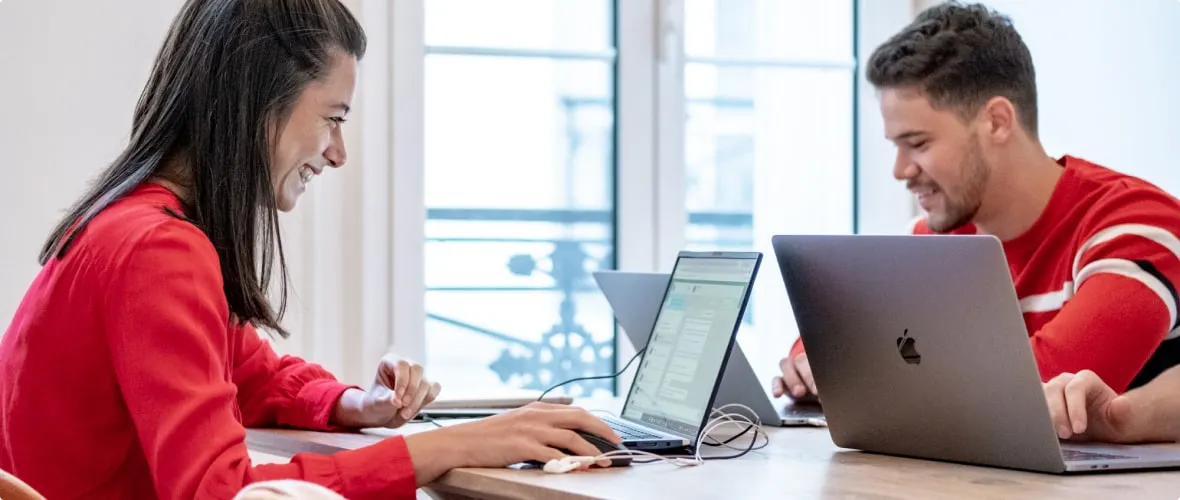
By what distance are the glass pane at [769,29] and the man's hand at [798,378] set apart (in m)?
1.29

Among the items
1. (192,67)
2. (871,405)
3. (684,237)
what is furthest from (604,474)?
(684,237)

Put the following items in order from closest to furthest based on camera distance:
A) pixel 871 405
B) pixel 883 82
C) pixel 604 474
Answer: pixel 604 474, pixel 871 405, pixel 883 82

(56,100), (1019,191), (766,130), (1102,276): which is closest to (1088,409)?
(1102,276)

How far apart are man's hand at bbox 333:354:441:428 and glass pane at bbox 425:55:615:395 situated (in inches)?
45.7

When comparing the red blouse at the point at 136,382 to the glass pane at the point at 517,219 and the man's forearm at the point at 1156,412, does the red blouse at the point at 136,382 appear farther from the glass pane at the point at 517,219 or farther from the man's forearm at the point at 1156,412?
the glass pane at the point at 517,219

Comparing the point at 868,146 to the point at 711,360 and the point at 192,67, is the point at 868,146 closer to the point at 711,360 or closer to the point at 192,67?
the point at 711,360

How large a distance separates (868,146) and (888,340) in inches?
74.9

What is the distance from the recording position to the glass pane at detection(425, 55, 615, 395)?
2.80 metres

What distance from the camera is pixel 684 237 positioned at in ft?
9.61

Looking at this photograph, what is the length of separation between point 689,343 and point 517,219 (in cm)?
149

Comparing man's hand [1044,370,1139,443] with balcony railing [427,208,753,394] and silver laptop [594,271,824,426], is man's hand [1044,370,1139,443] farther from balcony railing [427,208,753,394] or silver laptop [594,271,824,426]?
balcony railing [427,208,753,394]

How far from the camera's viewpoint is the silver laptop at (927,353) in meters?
1.15

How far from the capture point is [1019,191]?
6.15 ft

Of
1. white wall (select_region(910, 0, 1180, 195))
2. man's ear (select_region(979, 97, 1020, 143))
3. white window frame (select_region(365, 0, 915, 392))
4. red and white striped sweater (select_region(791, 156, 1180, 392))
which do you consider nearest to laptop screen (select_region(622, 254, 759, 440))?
red and white striped sweater (select_region(791, 156, 1180, 392))
